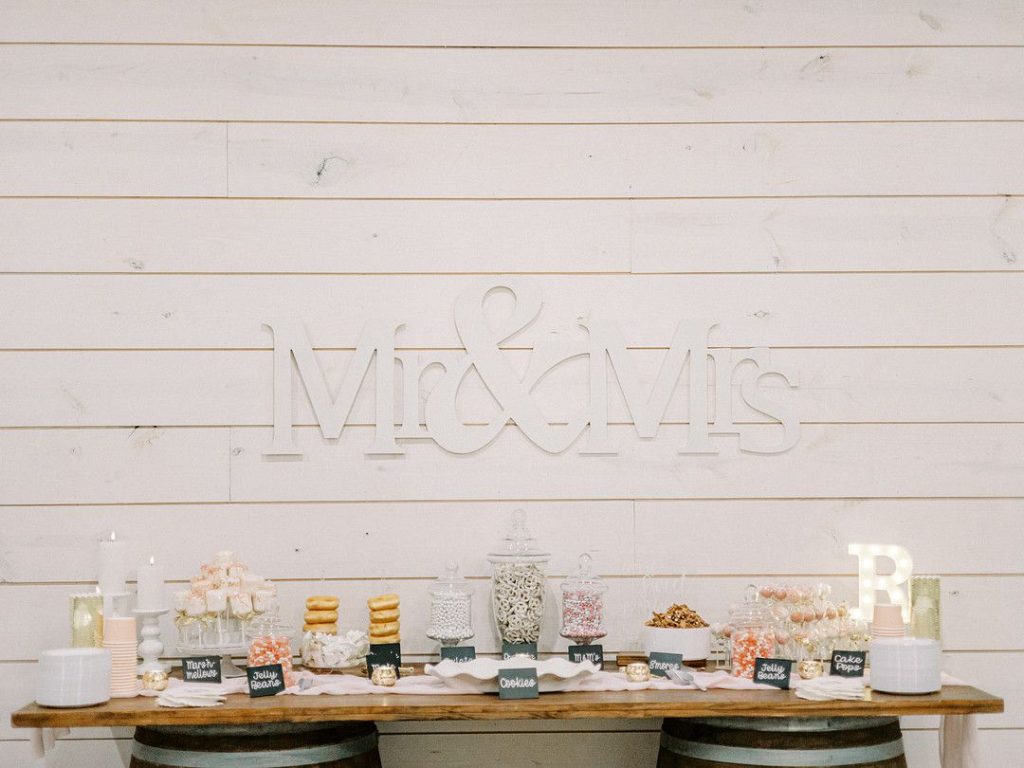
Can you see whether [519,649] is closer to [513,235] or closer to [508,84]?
[513,235]

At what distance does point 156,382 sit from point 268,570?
495mm

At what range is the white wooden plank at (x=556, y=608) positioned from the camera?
7.79 ft

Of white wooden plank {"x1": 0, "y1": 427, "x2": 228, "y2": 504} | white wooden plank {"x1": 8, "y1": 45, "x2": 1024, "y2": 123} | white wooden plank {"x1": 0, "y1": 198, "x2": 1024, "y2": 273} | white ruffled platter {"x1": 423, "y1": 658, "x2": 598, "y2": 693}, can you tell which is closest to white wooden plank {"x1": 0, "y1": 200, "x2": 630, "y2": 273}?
white wooden plank {"x1": 0, "y1": 198, "x2": 1024, "y2": 273}

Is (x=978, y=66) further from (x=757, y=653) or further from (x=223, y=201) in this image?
(x=223, y=201)

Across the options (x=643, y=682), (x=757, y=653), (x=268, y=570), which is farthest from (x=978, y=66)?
Answer: (x=268, y=570)

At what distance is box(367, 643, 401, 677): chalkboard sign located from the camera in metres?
2.14

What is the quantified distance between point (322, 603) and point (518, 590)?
42cm

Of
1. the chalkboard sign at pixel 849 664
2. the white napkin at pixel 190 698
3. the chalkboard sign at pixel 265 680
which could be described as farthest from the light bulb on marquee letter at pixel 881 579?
the white napkin at pixel 190 698

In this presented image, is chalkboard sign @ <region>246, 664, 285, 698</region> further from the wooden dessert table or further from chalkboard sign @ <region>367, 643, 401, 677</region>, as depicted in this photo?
chalkboard sign @ <region>367, 643, 401, 677</region>

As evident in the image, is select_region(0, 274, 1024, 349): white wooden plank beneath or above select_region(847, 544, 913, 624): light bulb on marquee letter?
above

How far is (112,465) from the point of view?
240 centimetres

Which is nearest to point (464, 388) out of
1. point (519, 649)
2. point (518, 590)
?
point (518, 590)

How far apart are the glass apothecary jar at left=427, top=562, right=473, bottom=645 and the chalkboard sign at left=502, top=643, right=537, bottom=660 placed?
0.28ft

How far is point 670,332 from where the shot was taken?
245 centimetres
